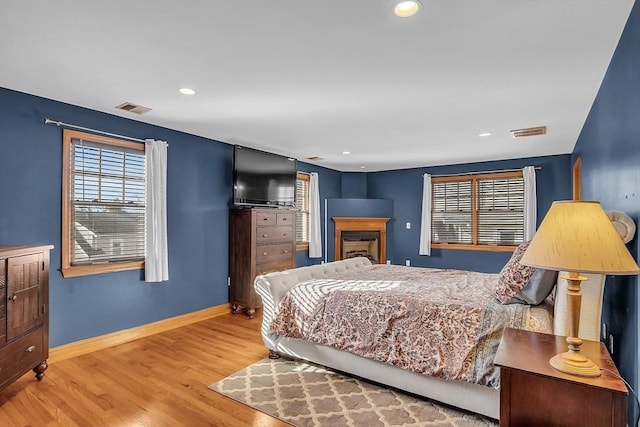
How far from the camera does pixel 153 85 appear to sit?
2814 millimetres

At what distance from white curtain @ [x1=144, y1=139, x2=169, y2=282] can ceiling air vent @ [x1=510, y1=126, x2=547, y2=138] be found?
4038mm

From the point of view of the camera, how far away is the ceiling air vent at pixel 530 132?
402 centimetres

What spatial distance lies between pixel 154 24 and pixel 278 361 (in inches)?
107

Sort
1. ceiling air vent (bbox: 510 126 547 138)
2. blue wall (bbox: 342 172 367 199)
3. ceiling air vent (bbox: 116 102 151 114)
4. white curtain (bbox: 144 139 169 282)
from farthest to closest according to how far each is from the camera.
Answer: blue wall (bbox: 342 172 367 199)
ceiling air vent (bbox: 510 126 547 138)
white curtain (bbox: 144 139 169 282)
ceiling air vent (bbox: 116 102 151 114)

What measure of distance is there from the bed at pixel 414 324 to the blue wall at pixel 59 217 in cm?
155

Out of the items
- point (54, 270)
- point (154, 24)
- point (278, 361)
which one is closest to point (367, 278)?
point (278, 361)

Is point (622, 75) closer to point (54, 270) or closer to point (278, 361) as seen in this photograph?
point (278, 361)

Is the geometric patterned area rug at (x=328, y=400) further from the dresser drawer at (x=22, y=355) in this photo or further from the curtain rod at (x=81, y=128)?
the curtain rod at (x=81, y=128)

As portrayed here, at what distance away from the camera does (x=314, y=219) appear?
643 cm

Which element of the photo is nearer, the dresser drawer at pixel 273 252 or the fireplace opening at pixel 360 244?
the dresser drawer at pixel 273 252

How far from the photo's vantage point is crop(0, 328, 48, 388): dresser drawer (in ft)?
7.78

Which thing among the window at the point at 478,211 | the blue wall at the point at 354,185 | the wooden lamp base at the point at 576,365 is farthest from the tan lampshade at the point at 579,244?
the blue wall at the point at 354,185

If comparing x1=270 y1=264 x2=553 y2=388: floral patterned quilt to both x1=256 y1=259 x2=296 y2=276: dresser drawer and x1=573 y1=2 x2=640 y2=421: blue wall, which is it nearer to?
x1=573 y1=2 x2=640 y2=421: blue wall

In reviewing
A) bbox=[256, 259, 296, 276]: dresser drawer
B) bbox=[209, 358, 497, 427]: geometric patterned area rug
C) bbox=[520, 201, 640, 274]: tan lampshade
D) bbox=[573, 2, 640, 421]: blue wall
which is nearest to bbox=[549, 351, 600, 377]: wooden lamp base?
bbox=[520, 201, 640, 274]: tan lampshade
